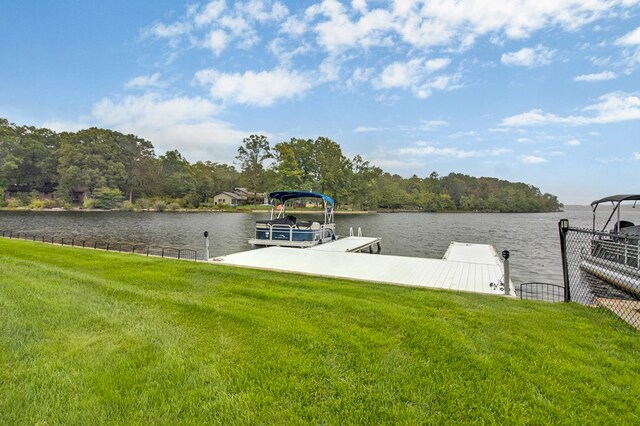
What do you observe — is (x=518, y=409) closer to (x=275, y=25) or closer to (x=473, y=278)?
(x=473, y=278)

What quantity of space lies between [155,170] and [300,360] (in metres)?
80.2

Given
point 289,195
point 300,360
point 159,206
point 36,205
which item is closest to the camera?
point 300,360

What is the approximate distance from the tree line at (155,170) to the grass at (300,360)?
2436 inches

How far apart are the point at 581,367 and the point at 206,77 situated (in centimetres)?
2305

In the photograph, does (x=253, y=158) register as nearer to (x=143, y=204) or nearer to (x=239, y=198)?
(x=239, y=198)

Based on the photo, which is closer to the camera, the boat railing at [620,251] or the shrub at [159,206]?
the boat railing at [620,251]

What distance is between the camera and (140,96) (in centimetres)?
2688

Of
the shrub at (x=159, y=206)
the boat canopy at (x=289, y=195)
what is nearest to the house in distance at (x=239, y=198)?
the shrub at (x=159, y=206)

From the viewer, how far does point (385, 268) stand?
9.33 metres

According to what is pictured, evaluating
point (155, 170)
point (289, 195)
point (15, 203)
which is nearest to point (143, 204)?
point (155, 170)

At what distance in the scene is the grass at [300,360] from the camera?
226 centimetres

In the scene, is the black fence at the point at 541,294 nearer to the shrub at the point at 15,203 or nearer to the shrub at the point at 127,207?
the shrub at the point at 127,207

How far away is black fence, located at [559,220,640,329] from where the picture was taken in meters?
5.21

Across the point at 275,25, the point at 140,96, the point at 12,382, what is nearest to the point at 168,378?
the point at 12,382
